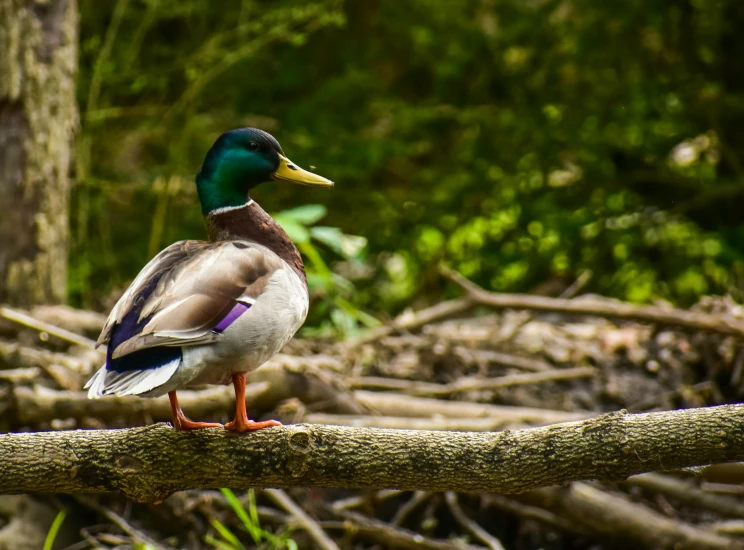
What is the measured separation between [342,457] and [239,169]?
0.72 m

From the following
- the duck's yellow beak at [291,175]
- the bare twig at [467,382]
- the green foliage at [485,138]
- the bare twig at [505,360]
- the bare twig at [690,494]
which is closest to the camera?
the duck's yellow beak at [291,175]

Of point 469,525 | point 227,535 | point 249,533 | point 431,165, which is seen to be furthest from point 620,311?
point 431,165

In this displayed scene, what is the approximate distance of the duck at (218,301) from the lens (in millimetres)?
1803

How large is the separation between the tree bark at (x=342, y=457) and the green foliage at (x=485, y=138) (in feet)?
11.6

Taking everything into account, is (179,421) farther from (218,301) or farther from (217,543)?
(217,543)

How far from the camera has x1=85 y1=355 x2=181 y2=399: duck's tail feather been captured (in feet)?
5.69

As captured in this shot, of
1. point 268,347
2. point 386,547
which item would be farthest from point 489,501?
point 268,347

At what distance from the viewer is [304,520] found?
304cm

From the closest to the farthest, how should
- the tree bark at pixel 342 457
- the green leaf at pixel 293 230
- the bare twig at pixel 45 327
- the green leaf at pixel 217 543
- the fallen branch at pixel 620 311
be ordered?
the tree bark at pixel 342 457 < the green leaf at pixel 217 543 < the bare twig at pixel 45 327 < the fallen branch at pixel 620 311 < the green leaf at pixel 293 230

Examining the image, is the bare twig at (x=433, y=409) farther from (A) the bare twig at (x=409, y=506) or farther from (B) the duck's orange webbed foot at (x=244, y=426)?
(B) the duck's orange webbed foot at (x=244, y=426)

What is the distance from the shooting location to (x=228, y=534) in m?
2.97

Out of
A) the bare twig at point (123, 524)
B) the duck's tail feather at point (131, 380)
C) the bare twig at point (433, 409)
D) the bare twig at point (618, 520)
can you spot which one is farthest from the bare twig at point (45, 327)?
the bare twig at point (618, 520)

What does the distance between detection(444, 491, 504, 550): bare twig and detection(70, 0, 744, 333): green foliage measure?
247 centimetres

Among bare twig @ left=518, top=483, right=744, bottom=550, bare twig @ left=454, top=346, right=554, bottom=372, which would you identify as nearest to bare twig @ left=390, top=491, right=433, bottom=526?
bare twig @ left=518, top=483, right=744, bottom=550
